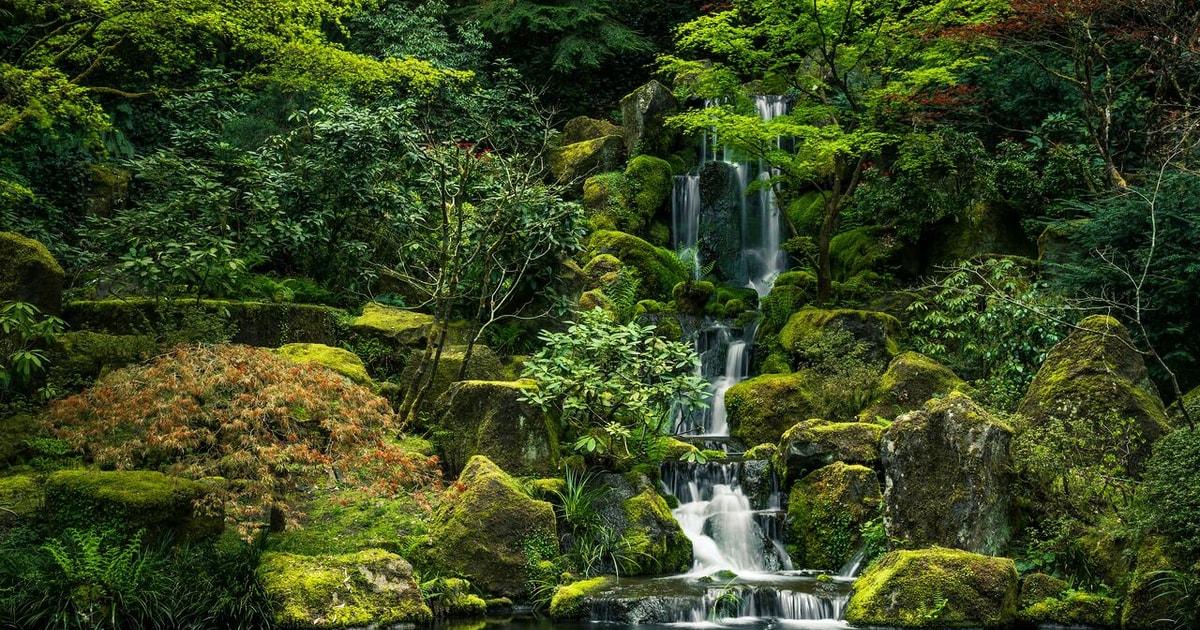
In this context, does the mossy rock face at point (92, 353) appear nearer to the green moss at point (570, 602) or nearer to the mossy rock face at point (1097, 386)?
the green moss at point (570, 602)

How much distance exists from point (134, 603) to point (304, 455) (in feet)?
6.19

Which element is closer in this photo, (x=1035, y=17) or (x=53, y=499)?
(x=53, y=499)

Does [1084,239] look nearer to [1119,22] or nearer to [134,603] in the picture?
[1119,22]

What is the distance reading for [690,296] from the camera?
61.8ft

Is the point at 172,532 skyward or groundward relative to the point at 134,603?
skyward

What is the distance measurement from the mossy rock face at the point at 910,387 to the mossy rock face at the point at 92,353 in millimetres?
9860

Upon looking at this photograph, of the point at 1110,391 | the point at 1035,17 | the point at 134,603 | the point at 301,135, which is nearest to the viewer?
the point at 134,603

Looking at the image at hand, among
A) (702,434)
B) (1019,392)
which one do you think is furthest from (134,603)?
(1019,392)

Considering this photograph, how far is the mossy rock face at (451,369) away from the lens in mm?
13609

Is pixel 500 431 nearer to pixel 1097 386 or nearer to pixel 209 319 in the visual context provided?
pixel 209 319

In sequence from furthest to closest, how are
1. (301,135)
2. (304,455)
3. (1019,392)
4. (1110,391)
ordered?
(301,135) → (1019,392) → (1110,391) → (304,455)

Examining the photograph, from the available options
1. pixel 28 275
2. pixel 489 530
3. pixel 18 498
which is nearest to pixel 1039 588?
pixel 489 530

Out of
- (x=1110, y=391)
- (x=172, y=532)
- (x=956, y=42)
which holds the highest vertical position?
(x=956, y=42)

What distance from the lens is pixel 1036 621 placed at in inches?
372
